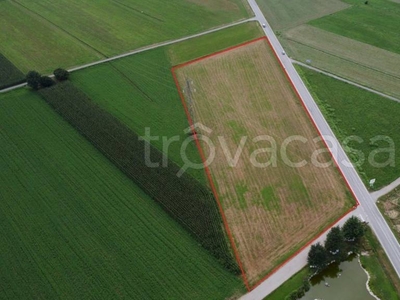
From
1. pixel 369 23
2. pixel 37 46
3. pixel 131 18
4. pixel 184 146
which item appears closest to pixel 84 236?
pixel 184 146

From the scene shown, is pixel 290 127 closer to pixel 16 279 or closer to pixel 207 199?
pixel 207 199

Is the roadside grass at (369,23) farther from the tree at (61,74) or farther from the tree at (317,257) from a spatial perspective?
the tree at (61,74)

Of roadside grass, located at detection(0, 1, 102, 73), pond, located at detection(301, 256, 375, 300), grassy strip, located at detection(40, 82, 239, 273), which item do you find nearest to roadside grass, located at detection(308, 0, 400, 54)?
roadside grass, located at detection(0, 1, 102, 73)

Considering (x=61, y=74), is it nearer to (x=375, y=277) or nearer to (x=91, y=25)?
(x=91, y=25)

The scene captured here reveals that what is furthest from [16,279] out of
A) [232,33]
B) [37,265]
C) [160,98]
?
[232,33]

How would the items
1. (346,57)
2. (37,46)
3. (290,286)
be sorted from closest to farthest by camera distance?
1. (290,286)
2. (346,57)
3. (37,46)

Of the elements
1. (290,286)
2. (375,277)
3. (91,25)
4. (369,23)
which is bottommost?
(375,277)
